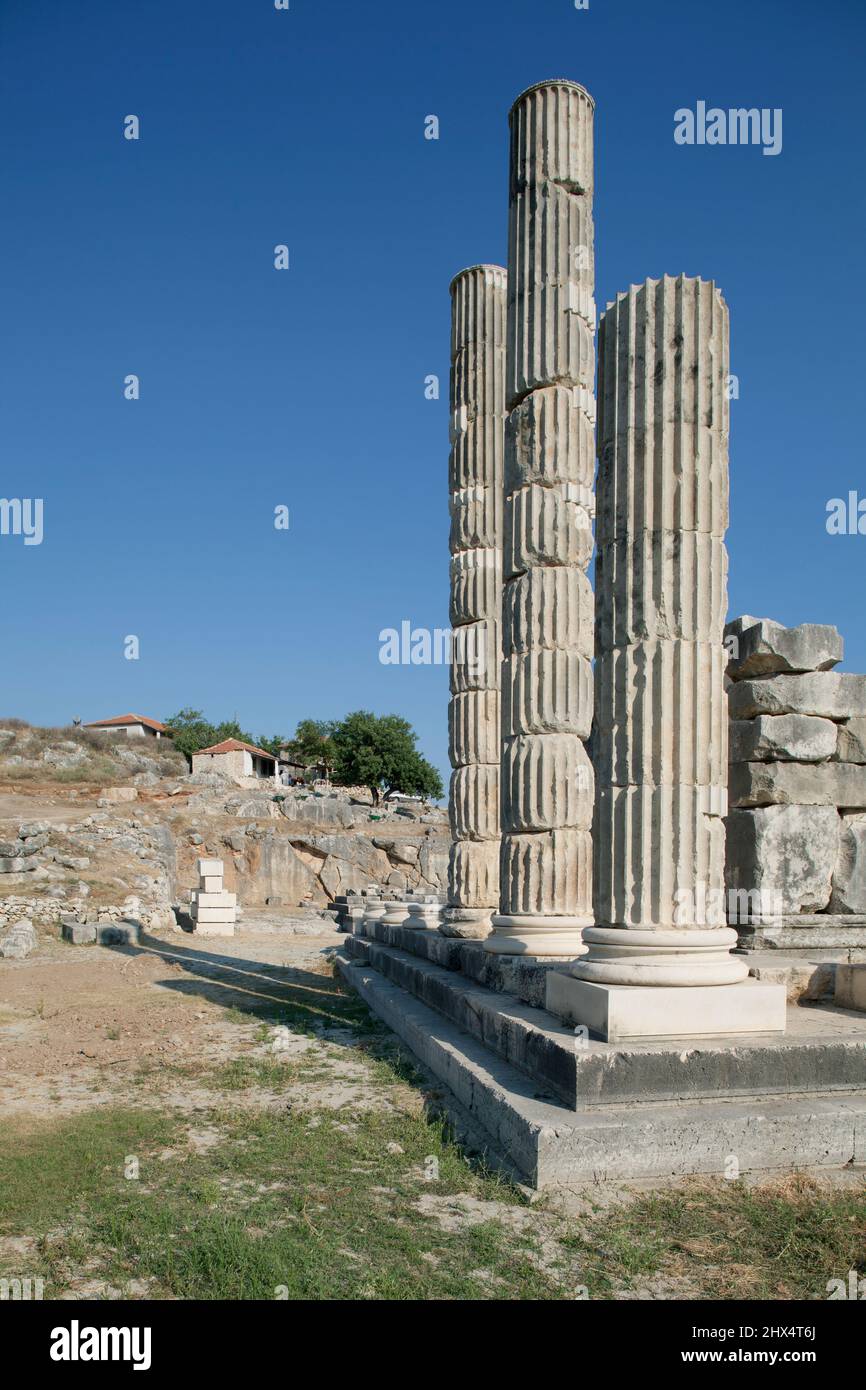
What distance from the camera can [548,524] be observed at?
27.6 ft

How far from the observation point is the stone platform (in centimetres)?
462

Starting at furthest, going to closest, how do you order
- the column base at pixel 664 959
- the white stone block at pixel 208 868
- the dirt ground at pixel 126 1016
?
the white stone block at pixel 208 868 < the dirt ground at pixel 126 1016 < the column base at pixel 664 959

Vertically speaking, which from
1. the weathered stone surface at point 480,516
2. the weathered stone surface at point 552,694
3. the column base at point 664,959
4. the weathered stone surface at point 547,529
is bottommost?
the column base at point 664,959

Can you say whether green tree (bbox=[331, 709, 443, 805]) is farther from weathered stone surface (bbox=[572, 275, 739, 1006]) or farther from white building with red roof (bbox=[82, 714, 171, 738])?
weathered stone surface (bbox=[572, 275, 739, 1006])

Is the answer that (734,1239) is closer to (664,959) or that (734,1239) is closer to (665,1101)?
(665,1101)

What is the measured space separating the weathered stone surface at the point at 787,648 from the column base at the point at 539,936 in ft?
9.28

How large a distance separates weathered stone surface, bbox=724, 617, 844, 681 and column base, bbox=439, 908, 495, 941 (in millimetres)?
3646

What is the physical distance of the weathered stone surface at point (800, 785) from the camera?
28.5 ft

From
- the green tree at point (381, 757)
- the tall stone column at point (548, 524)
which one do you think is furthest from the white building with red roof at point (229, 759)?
the tall stone column at point (548, 524)

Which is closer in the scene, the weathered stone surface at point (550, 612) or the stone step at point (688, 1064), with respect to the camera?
the stone step at point (688, 1064)

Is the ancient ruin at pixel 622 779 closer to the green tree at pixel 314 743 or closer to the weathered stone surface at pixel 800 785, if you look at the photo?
the weathered stone surface at pixel 800 785

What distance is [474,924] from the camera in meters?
10.3

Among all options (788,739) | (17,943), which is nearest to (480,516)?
(788,739)
